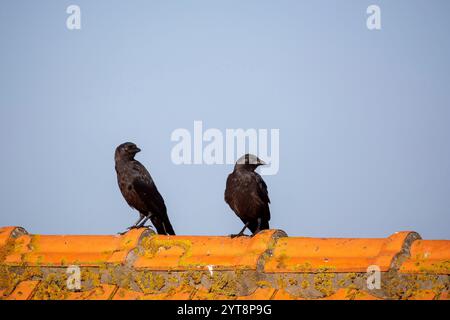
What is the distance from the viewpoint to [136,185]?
36.6 ft

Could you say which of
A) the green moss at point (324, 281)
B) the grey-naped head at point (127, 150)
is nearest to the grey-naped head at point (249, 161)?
the grey-naped head at point (127, 150)

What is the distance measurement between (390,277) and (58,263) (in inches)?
117

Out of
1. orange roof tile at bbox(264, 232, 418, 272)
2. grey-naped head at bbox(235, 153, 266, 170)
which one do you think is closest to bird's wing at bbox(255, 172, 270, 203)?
grey-naped head at bbox(235, 153, 266, 170)

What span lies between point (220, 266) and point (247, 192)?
10.8ft

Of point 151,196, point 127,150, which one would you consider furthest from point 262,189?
point 127,150

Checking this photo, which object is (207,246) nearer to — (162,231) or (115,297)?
(115,297)

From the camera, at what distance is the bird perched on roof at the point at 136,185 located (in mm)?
11180

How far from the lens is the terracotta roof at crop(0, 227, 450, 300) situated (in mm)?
6691

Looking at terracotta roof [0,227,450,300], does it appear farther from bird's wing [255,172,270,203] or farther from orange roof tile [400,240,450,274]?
bird's wing [255,172,270,203]

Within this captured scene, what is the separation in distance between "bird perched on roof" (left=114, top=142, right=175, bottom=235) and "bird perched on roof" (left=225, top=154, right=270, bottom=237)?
103 centimetres

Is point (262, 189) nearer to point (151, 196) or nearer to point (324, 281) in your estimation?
point (151, 196)

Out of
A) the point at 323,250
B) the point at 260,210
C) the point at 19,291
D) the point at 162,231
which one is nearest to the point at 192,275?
the point at 323,250

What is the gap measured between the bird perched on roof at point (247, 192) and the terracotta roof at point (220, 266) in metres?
2.58

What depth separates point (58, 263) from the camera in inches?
307
